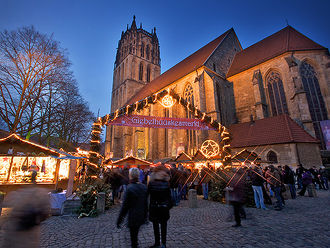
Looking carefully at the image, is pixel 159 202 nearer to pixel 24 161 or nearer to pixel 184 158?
pixel 24 161

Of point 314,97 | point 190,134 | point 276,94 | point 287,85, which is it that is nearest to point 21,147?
point 190,134

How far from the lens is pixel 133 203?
2.76 m

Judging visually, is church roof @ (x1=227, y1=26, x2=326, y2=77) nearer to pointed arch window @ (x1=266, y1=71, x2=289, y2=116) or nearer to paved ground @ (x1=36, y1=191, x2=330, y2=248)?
pointed arch window @ (x1=266, y1=71, x2=289, y2=116)

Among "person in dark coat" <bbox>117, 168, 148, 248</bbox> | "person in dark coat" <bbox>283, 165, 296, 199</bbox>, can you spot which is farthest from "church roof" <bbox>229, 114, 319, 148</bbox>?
"person in dark coat" <bbox>117, 168, 148, 248</bbox>

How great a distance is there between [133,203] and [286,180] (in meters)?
9.19

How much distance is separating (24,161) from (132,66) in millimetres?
34156

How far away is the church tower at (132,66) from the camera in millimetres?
38584

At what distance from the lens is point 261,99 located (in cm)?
1920

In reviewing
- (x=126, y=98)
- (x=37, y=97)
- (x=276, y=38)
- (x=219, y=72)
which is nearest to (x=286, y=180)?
(x=37, y=97)

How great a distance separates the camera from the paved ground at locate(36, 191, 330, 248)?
3547 mm

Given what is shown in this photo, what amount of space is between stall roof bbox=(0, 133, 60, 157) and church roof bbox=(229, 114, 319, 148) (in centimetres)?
1576

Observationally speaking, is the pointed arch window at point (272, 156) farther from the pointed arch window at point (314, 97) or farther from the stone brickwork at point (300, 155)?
the pointed arch window at point (314, 97)

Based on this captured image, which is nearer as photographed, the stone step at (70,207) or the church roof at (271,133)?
the stone step at (70,207)

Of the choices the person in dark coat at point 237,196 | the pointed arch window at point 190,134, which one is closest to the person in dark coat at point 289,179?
the person in dark coat at point 237,196
